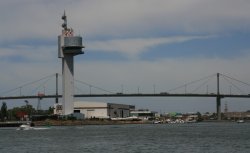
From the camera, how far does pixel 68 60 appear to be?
146 m

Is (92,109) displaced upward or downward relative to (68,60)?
downward

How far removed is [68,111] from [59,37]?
707 inches

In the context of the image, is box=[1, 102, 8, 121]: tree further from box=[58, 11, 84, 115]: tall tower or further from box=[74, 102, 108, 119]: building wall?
box=[58, 11, 84, 115]: tall tower

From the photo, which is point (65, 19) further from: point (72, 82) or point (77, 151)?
point (77, 151)

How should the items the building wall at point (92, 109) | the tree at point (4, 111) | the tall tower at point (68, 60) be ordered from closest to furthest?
the tall tower at point (68, 60)
the tree at point (4, 111)
the building wall at point (92, 109)

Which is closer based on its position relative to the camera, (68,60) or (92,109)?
A: (68,60)

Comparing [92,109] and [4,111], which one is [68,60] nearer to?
[4,111]

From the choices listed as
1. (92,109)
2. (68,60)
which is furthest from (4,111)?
(68,60)

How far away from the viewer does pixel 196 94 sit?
604 feet

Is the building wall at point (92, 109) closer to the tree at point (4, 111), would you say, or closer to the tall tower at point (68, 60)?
the tree at point (4, 111)

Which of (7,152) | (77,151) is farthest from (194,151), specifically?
(7,152)

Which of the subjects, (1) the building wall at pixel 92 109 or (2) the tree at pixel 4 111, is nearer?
(2) the tree at pixel 4 111

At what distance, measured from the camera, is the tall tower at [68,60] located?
145 meters

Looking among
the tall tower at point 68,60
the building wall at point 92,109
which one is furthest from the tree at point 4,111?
the tall tower at point 68,60
